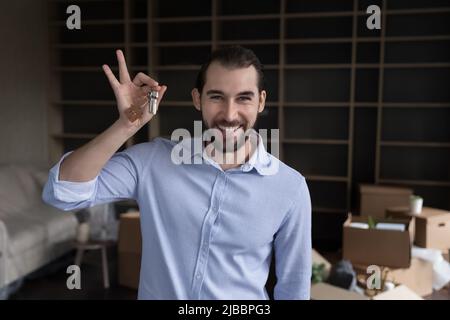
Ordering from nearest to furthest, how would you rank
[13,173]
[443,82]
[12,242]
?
[12,242] → [13,173] → [443,82]

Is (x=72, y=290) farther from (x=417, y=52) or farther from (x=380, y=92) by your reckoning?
(x=417, y=52)

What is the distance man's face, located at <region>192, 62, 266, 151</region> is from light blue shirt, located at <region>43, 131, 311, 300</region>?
3.7 inches

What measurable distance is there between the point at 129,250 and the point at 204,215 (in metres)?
1.93

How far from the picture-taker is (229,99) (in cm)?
64

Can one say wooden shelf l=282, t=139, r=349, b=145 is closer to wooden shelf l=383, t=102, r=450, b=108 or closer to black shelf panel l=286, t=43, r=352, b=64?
wooden shelf l=383, t=102, r=450, b=108

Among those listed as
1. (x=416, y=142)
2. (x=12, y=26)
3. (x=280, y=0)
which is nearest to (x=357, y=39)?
(x=280, y=0)

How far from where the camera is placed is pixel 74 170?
613mm

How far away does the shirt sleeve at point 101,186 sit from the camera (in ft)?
2.02

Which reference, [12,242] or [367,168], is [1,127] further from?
[367,168]

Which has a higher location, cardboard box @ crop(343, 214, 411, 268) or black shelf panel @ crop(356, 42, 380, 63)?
black shelf panel @ crop(356, 42, 380, 63)

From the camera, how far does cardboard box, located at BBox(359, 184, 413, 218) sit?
304cm

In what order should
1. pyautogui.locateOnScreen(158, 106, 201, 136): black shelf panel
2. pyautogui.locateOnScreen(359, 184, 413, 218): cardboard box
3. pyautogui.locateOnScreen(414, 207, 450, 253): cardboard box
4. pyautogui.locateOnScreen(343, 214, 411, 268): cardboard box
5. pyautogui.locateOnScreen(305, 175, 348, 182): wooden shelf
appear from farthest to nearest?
pyautogui.locateOnScreen(158, 106, 201, 136): black shelf panel → pyautogui.locateOnScreen(305, 175, 348, 182): wooden shelf → pyautogui.locateOnScreen(359, 184, 413, 218): cardboard box → pyautogui.locateOnScreen(414, 207, 450, 253): cardboard box → pyautogui.locateOnScreen(343, 214, 411, 268): cardboard box

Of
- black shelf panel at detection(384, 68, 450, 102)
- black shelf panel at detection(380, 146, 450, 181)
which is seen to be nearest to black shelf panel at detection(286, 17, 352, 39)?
black shelf panel at detection(384, 68, 450, 102)
